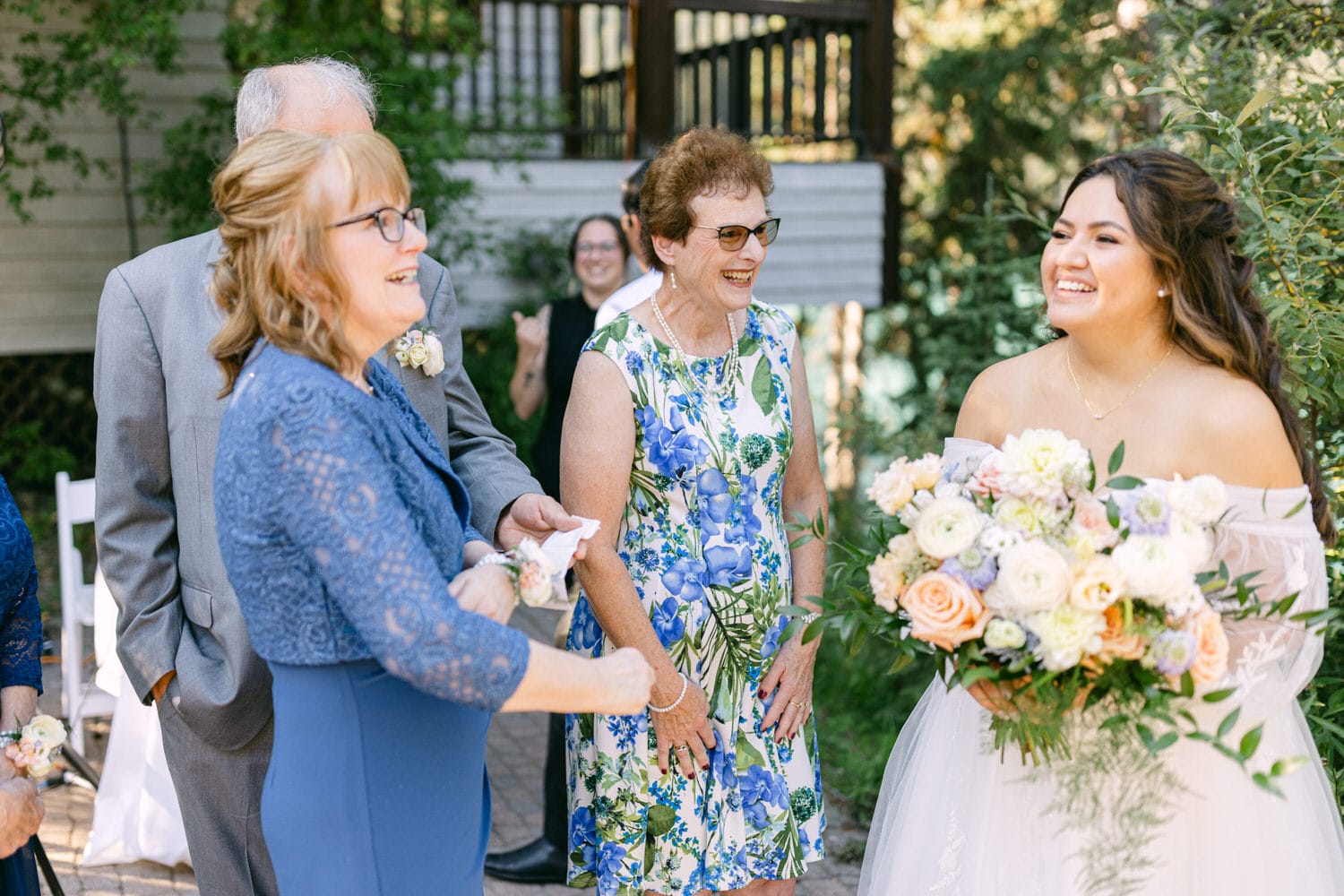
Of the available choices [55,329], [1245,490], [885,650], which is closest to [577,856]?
[1245,490]

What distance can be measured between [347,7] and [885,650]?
4.91 metres

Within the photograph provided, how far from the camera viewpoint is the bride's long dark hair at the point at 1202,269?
2490 millimetres

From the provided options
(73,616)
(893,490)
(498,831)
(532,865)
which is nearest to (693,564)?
(893,490)

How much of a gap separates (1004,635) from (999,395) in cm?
91

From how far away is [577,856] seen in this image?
297cm

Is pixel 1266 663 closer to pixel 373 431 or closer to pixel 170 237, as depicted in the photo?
pixel 373 431

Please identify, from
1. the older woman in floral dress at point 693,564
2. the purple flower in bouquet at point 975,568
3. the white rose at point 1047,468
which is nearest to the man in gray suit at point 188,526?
the older woman in floral dress at point 693,564

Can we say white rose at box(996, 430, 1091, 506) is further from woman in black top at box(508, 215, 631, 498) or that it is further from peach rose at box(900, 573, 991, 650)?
woman in black top at box(508, 215, 631, 498)

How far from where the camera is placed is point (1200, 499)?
2135 millimetres

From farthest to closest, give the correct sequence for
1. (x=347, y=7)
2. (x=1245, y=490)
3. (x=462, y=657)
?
(x=347, y=7) < (x=1245, y=490) < (x=462, y=657)

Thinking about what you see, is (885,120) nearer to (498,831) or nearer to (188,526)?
(498,831)

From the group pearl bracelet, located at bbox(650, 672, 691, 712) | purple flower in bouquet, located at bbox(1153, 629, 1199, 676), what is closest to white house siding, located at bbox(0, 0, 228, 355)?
pearl bracelet, located at bbox(650, 672, 691, 712)

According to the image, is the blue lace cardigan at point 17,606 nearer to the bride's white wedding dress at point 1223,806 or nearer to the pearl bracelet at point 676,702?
the pearl bracelet at point 676,702

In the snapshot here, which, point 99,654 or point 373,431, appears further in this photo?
point 99,654
